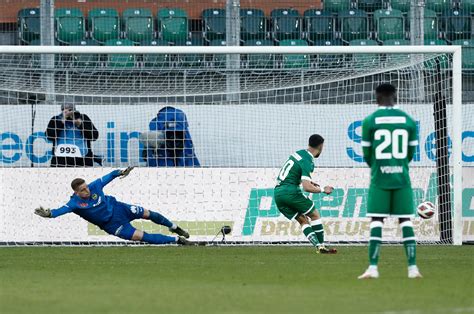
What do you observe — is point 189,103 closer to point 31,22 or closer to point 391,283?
point 31,22

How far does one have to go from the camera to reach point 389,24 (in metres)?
23.0

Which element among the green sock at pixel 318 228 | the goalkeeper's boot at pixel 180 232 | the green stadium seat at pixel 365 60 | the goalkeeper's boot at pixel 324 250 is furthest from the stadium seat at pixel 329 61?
the goalkeeper's boot at pixel 324 250

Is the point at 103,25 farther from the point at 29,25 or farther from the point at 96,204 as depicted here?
the point at 96,204

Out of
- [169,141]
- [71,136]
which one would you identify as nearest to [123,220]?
[71,136]

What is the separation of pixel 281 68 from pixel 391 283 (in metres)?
9.74

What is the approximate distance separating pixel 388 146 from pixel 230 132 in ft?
28.0

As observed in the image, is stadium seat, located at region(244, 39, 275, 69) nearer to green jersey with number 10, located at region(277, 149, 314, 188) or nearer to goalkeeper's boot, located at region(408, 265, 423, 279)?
green jersey with number 10, located at region(277, 149, 314, 188)

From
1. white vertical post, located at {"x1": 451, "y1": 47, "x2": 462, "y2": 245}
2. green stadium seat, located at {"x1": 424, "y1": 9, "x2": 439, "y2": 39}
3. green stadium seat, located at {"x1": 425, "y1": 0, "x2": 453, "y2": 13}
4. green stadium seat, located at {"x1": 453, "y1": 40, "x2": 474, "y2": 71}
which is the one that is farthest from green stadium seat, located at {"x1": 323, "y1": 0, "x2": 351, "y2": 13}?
white vertical post, located at {"x1": 451, "y1": 47, "x2": 462, "y2": 245}

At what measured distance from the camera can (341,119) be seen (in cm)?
2019

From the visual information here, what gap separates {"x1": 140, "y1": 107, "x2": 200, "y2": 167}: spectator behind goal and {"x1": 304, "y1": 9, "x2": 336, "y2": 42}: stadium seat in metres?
4.36

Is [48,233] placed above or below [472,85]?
below

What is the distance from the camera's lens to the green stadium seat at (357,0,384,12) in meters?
23.7

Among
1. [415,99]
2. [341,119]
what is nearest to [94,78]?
[341,119]

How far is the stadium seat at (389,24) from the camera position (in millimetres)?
22797
